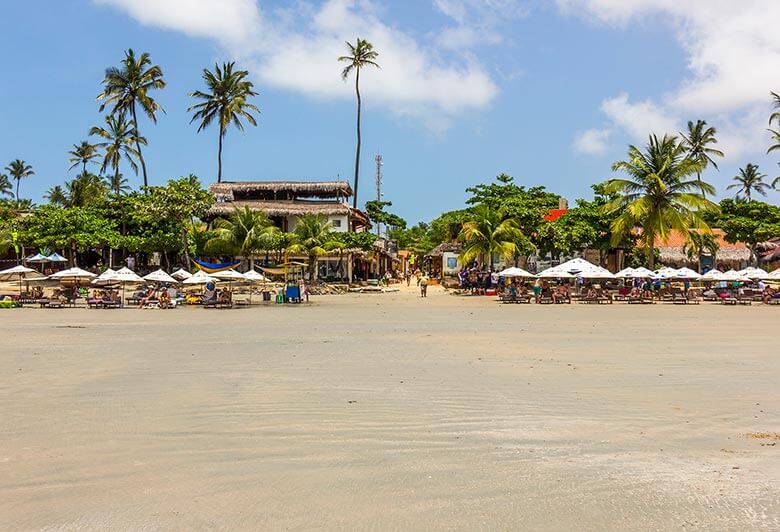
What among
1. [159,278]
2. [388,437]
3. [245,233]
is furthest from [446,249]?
[388,437]

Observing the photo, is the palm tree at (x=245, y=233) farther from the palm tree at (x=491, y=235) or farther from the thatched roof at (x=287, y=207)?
the palm tree at (x=491, y=235)

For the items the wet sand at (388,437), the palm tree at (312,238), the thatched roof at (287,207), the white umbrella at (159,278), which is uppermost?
the thatched roof at (287,207)

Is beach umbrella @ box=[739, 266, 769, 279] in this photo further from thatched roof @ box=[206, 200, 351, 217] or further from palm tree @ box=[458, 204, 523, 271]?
thatched roof @ box=[206, 200, 351, 217]

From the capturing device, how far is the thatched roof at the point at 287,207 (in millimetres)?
45000

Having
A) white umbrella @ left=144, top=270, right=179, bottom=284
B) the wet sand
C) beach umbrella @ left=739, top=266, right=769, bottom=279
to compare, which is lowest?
the wet sand

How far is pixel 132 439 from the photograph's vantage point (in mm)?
6039

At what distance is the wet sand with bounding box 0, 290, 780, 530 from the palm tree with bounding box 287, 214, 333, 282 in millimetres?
25308

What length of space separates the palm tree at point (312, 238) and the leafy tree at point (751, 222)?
2372 centimetres

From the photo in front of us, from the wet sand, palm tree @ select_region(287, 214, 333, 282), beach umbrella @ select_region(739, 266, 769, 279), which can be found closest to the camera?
the wet sand

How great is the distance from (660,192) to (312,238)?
19516 millimetres

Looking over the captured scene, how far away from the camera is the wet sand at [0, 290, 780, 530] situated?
14.4ft

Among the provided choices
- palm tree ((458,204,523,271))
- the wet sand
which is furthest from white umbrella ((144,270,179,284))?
palm tree ((458,204,523,271))

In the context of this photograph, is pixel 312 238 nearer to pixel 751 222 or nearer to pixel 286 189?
pixel 286 189

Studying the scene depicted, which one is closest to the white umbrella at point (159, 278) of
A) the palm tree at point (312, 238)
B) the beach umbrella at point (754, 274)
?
the palm tree at point (312, 238)
